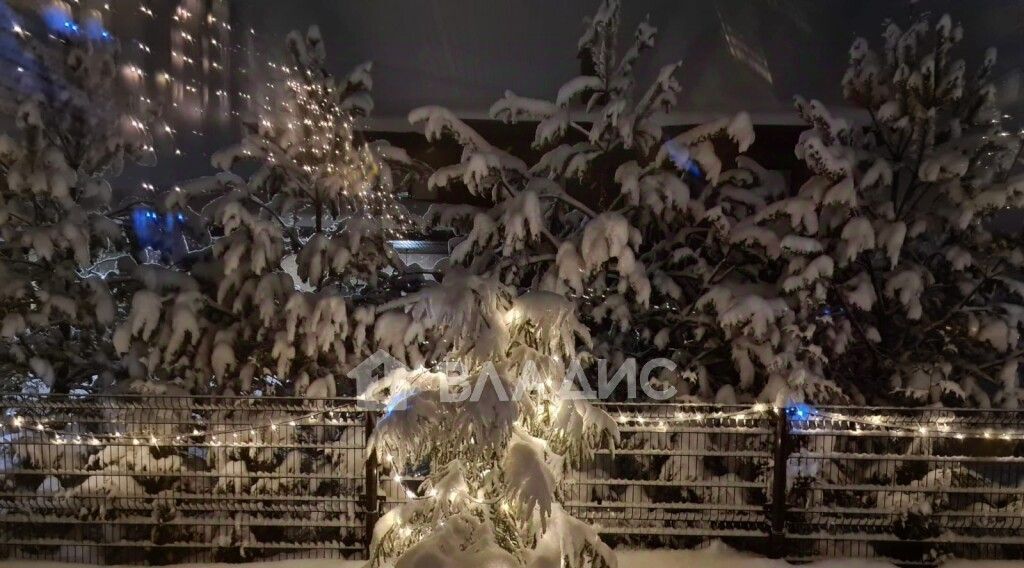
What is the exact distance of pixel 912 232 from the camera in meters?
6.02

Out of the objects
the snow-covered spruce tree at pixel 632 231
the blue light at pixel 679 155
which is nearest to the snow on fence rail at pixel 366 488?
the snow-covered spruce tree at pixel 632 231

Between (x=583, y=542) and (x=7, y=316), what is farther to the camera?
(x=7, y=316)

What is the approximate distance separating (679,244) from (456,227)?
2.53 metres

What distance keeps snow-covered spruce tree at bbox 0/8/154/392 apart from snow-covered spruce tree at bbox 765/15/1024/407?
6946 millimetres

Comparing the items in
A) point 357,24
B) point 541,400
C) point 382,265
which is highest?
point 357,24

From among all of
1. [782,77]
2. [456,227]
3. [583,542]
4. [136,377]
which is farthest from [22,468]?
[782,77]

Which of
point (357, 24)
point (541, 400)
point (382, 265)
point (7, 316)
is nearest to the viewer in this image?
point (541, 400)

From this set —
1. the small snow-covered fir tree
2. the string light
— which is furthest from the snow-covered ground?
the small snow-covered fir tree

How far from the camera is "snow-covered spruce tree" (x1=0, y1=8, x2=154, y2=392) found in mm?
5773

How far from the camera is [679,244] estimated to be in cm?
650

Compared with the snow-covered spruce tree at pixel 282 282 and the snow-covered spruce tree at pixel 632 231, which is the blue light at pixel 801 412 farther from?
the snow-covered spruce tree at pixel 282 282

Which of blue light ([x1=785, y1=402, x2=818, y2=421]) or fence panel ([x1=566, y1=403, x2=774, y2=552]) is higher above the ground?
blue light ([x1=785, y1=402, x2=818, y2=421])

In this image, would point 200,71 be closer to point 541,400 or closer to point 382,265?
point 382,265

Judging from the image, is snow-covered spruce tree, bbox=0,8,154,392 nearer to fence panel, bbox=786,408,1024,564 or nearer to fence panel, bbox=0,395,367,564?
fence panel, bbox=0,395,367,564
